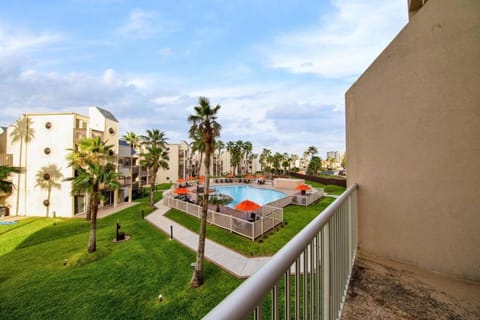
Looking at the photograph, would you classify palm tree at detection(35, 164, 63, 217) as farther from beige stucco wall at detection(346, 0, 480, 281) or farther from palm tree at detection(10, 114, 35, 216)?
beige stucco wall at detection(346, 0, 480, 281)

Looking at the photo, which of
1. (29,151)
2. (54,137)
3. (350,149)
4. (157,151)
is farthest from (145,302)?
(29,151)

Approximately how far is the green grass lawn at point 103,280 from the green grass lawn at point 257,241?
197 centimetres

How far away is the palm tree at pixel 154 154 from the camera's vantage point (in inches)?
805

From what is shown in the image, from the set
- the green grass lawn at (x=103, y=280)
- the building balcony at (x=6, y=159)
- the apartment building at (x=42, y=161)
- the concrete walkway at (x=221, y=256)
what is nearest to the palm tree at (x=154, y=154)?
the apartment building at (x=42, y=161)

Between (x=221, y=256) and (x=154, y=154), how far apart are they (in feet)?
48.7

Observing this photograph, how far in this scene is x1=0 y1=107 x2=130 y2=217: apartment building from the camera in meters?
17.5

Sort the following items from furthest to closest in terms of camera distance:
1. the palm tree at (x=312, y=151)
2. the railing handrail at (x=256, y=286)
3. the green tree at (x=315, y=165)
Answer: the palm tree at (x=312, y=151) → the green tree at (x=315, y=165) → the railing handrail at (x=256, y=286)

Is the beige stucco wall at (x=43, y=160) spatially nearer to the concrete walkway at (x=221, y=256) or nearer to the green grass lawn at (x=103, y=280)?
the green grass lawn at (x=103, y=280)

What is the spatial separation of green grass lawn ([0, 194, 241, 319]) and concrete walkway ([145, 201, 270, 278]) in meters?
0.38

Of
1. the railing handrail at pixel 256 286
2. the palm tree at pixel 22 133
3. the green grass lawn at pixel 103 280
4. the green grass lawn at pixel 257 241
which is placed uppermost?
the palm tree at pixel 22 133

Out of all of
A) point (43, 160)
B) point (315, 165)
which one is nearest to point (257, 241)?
point (43, 160)

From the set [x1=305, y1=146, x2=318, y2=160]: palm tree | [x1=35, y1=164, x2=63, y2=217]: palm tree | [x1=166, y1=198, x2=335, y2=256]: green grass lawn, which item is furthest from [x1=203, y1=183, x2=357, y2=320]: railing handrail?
[x1=305, y1=146, x2=318, y2=160]: palm tree

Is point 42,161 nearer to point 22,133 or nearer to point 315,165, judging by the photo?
point 22,133

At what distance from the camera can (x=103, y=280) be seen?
8.34 meters
